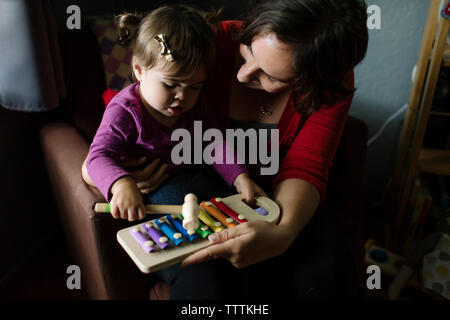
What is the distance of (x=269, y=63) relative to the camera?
0.83 m

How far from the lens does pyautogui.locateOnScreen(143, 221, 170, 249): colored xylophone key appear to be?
0.73 m

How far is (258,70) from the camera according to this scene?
0.89 m

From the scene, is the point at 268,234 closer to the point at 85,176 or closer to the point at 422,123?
the point at 85,176

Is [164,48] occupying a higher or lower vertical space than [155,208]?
higher

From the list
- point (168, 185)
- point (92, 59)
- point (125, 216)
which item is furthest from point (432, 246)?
point (92, 59)

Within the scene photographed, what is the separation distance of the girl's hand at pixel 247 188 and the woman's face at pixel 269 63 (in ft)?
0.79

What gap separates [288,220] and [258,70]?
0.37m

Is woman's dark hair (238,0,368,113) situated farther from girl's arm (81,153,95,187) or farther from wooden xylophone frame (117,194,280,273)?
girl's arm (81,153,95,187)

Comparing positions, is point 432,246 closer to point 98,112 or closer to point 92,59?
point 98,112

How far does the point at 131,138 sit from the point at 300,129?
49cm

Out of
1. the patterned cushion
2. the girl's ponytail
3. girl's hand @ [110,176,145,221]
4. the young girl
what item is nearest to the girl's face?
the young girl

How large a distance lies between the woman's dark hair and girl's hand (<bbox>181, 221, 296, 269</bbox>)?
1.18 ft

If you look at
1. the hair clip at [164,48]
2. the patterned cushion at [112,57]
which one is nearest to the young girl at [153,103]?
the hair clip at [164,48]

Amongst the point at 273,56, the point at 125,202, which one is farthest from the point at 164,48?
the point at 125,202
